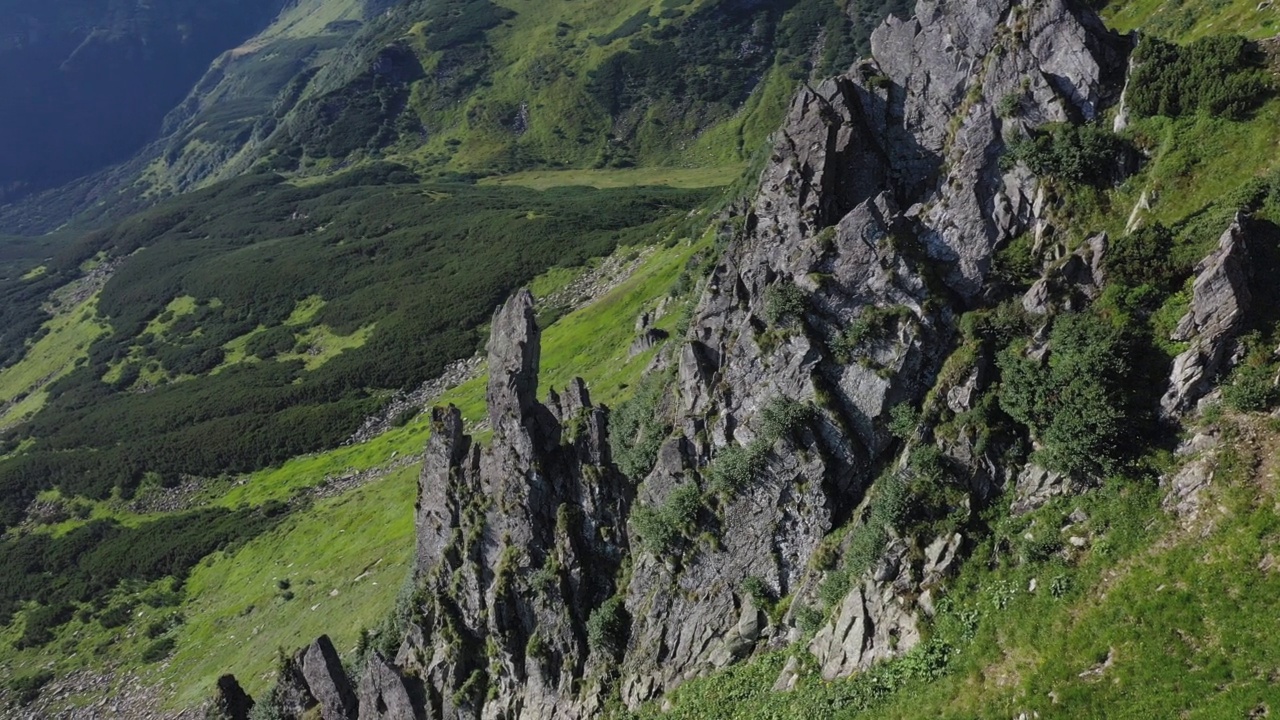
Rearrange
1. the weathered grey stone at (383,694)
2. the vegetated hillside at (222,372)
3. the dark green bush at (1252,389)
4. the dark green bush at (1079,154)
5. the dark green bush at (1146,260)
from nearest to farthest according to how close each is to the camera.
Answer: the dark green bush at (1252,389)
the dark green bush at (1146,260)
the dark green bush at (1079,154)
the weathered grey stone at (383,694)
the vegetated hillside at (222,372)

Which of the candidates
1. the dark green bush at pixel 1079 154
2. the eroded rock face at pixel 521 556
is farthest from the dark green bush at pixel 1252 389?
the eroded rock face at pixel 521 556

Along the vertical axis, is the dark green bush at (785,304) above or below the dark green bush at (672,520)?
above

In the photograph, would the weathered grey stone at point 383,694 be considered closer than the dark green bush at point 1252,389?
No

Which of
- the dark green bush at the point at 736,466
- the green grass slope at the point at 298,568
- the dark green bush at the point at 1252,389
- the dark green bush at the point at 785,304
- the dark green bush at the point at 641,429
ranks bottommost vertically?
the green grass slope at the point at 298,568

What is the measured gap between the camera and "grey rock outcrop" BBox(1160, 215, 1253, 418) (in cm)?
2095

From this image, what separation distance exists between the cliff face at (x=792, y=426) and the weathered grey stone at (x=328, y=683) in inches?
135

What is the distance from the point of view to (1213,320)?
2125cm

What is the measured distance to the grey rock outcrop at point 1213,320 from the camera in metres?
21.0

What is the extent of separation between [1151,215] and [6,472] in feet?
531

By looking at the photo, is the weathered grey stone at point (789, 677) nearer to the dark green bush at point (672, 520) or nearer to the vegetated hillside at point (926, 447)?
the vegetated hillside at point (926, 447)

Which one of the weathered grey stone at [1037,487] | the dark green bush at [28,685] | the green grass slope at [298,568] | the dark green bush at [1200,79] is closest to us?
the weathered grey stone at [1037,487]

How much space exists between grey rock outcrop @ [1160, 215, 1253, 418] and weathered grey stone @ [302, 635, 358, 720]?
1518 inches

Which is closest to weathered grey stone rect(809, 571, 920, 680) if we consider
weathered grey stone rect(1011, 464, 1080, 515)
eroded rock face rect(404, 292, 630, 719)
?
weathered grey stone rect(1011, 464, 1080, 515)

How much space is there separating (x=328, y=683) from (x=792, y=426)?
28.1 metres
